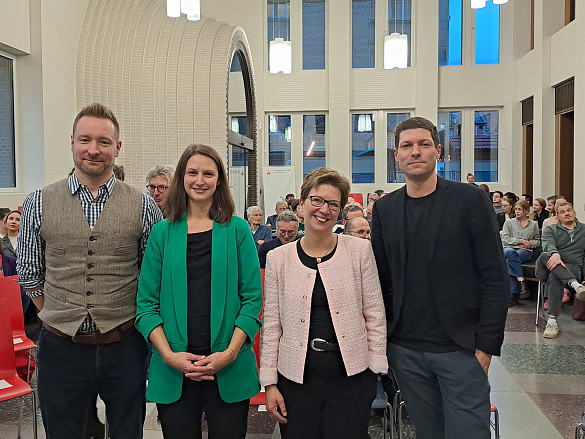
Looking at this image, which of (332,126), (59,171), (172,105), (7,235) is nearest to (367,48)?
(332,126)

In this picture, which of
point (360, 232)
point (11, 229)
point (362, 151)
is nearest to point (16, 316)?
point (11, 229)

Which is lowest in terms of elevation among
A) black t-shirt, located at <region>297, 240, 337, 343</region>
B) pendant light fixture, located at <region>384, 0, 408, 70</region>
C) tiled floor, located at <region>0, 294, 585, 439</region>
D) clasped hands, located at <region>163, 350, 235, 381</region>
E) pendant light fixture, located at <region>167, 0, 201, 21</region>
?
tiled floor, located at <region>0, 294, 585, 439</region>

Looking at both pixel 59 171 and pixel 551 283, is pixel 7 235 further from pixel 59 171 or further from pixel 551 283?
pixel 551 283

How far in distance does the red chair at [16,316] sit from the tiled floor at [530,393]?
39cm

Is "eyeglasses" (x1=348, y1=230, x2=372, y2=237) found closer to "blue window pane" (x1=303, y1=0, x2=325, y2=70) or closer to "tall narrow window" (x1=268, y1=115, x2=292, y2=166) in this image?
"tall narrow window" (x1=268, y1=115, x2=292, y2=166)

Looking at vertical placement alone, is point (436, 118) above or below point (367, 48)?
below

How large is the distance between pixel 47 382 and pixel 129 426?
35cm

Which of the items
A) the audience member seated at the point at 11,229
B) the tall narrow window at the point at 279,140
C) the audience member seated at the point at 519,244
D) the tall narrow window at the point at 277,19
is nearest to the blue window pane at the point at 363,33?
the tall narrow window at the point at 277,19

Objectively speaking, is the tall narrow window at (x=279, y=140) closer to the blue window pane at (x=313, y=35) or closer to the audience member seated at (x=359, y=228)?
the blue window pane at (x=313, y=35)

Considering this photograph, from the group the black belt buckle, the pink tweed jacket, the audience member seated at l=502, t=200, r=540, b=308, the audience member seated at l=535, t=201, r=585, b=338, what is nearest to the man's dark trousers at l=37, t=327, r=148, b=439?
the pink tweed jacket

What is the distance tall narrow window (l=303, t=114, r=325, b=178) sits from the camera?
15.3 metres

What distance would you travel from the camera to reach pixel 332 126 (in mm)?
14820

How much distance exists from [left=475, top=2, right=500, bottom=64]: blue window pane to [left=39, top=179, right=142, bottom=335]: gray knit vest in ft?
47.5

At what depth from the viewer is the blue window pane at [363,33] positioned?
49.0 ft
